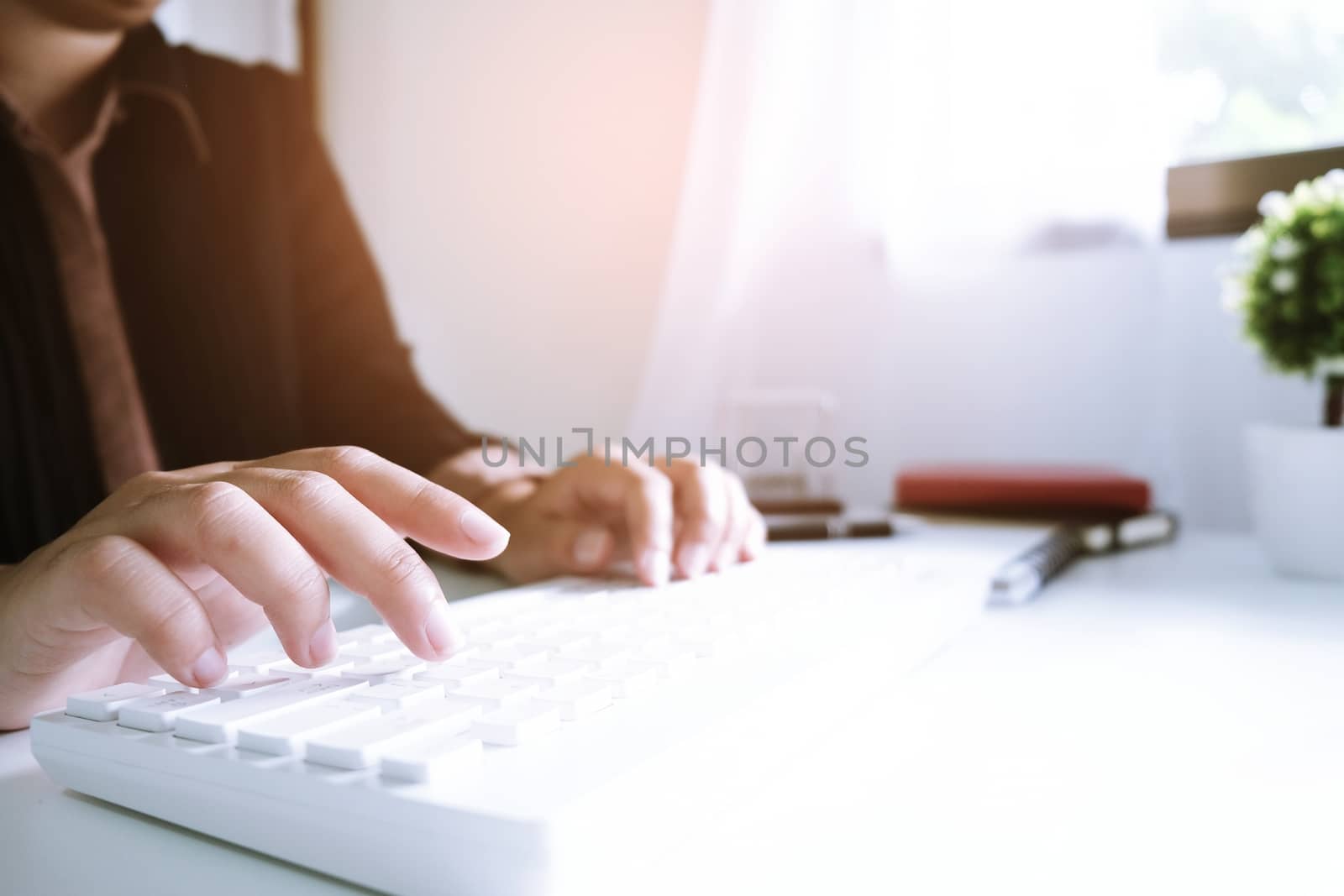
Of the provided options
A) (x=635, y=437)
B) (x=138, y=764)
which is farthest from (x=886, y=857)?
(x=635, y=437)

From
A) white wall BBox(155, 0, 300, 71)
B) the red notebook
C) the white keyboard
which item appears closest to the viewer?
the white keyboard

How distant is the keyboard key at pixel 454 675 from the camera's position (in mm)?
275

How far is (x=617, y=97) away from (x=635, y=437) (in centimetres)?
46

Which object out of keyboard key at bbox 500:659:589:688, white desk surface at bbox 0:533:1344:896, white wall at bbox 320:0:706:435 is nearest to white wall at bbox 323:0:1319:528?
white wall at bbox 320:0:706:435

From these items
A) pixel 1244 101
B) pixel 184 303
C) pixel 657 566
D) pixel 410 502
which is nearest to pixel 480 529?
pixel 410 502

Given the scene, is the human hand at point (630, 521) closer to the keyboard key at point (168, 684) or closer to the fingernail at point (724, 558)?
the fingernail at point (724, 558)

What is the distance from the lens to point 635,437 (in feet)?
3.88

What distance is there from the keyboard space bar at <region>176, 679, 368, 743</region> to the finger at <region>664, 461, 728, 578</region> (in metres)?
0.26

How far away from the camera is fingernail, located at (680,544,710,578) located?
1.68 ft

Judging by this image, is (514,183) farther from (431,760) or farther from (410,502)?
(431,760)

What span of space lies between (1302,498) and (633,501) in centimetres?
48

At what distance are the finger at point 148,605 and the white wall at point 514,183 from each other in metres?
0.88

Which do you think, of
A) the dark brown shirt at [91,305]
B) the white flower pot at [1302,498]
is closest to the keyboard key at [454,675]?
the dark brown shirt at [91,305]

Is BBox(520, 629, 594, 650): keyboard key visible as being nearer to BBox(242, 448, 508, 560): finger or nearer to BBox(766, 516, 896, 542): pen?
BBox(242, 448, 508, 560): finger
